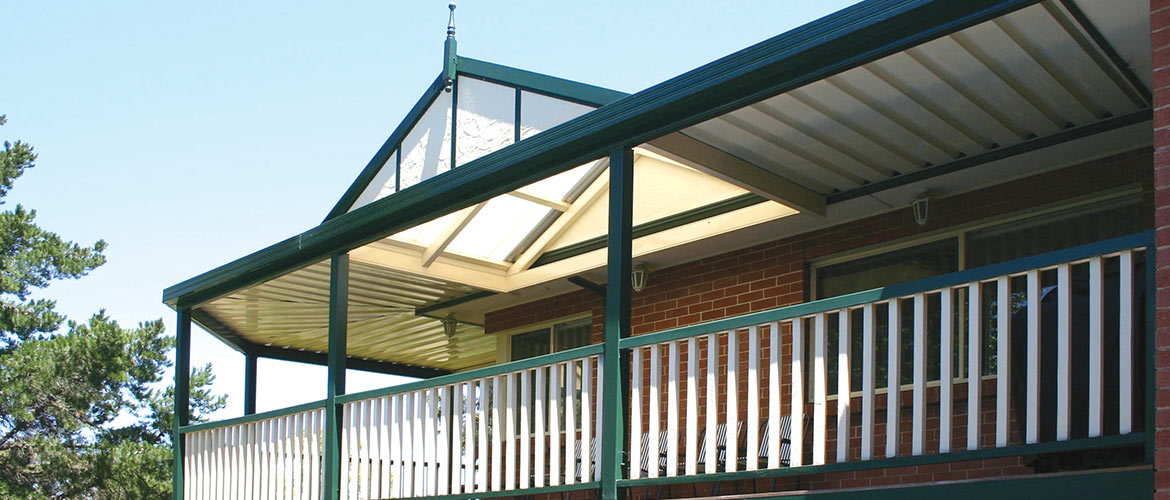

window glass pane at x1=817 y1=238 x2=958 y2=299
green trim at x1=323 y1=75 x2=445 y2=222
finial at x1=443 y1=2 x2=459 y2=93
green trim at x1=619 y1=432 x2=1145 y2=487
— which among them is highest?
finial at x1=443 y1=2 x2=459 y2=93

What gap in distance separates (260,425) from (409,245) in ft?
6.91

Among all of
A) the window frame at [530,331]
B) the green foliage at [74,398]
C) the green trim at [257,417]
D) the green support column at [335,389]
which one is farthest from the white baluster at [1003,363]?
the green foliage at [74,398]

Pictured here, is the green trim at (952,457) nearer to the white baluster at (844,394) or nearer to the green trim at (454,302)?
the white baluster at (844,394)

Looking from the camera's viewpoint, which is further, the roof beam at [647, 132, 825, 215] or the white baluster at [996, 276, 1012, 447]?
the roof beam at [647, 132, 825, 215]

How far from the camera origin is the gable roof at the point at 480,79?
11.2 meters

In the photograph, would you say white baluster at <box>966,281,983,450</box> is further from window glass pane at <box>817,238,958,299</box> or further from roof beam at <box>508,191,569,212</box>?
roof beam at <box>508,191,569,212</box>

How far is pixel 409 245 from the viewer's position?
1185 cm

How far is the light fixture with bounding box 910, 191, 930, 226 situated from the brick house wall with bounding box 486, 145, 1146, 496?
16 cm

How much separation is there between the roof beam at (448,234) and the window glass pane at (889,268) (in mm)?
3056

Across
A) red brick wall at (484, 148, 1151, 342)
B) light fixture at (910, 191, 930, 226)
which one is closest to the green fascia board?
light fixture at (910, 191, 930, 226)

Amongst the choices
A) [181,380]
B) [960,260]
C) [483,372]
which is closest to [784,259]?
[960,260]

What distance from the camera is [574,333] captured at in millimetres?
13250

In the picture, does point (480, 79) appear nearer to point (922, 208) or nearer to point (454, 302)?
point (454, 302)

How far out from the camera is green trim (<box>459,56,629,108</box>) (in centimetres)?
1115
